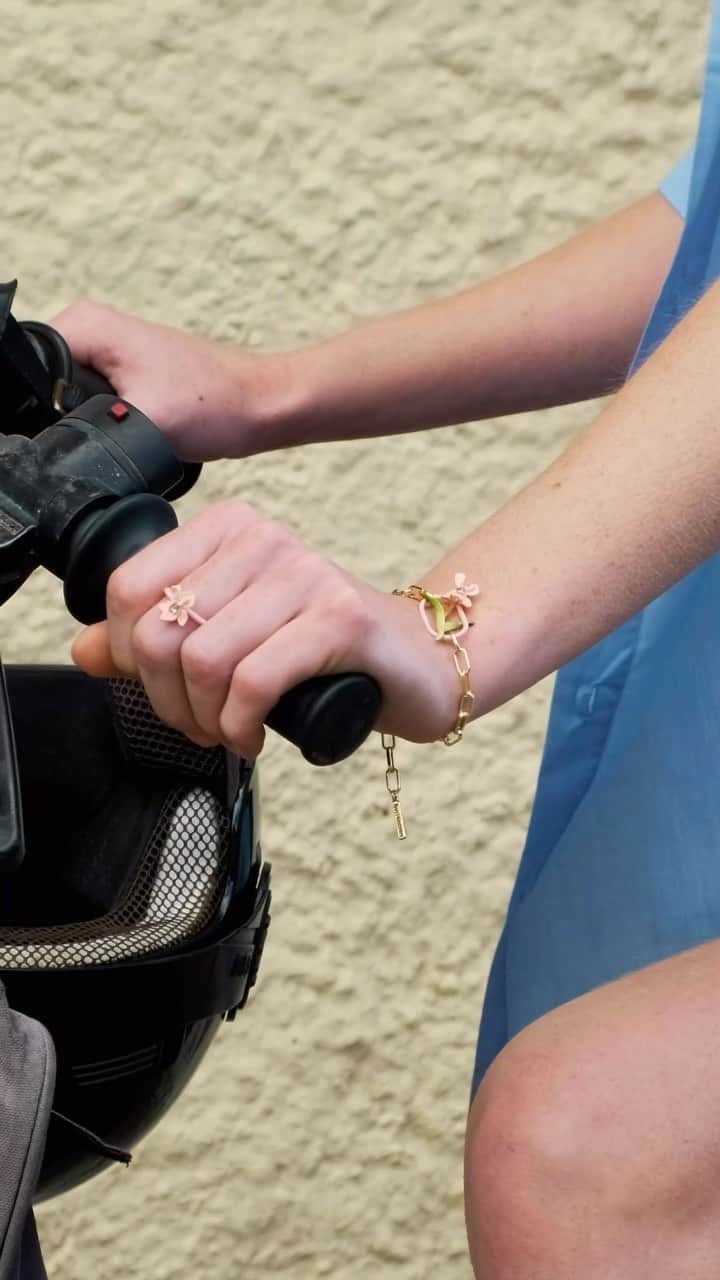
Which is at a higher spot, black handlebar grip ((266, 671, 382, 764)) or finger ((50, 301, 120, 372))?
black handlebar grip ((266, 671, 382, 764))

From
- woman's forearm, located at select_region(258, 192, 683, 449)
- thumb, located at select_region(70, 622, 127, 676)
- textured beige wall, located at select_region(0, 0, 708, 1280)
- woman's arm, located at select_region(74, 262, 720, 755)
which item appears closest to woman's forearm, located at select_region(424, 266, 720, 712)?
woman's arm, located at select_region(74, 262, 720, 755)

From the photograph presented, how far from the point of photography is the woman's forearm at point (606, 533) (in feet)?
1.54

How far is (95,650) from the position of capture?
45 centimetres

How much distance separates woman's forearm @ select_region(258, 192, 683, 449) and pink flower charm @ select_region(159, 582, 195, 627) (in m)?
0.25

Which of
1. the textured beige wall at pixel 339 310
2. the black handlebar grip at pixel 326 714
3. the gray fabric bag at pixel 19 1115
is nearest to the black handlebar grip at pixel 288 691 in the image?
the black handlebar grip at pixel 326 714

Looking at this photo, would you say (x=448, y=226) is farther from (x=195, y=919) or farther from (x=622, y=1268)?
(x=622, y=1268)

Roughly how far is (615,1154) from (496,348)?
366mm

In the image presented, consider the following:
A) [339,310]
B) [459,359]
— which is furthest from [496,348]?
[339,310]

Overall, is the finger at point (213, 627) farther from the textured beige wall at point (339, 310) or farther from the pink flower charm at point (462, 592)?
the textured beige wall at point (339, 310)

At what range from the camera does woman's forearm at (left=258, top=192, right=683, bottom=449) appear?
0.67m

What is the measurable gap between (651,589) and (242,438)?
22 centimetres

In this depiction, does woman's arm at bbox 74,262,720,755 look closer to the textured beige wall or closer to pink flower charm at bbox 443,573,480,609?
pink flower charm at bbox 443,573,480,609

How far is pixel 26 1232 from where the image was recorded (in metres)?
0.45

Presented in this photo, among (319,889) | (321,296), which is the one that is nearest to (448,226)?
(321,296)
